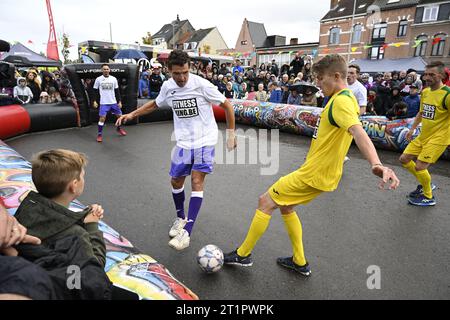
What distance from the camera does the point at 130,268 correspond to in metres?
2.04

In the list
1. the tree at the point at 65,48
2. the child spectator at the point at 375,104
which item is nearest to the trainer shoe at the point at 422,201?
the child spectator at the point at 375,104

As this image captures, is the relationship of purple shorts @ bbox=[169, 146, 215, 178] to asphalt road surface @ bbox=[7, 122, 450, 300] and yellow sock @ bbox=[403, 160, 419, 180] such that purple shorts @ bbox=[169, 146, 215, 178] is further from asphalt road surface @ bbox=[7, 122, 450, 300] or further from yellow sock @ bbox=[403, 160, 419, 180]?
yellow sock @ bbox=[403, 160, 419, 180]

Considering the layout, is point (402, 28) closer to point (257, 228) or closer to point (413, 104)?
point (413, 104)

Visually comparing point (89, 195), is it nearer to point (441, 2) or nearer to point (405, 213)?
point (405, 213)

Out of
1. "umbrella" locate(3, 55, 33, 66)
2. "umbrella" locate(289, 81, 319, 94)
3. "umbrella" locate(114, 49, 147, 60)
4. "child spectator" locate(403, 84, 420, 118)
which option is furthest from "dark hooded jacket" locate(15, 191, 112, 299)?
"umbrella" locate(114, 49, 147, 60)

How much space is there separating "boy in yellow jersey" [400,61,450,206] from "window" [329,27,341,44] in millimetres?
37440

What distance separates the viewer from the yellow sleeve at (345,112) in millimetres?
2100

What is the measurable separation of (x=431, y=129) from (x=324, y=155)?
2.71 meters

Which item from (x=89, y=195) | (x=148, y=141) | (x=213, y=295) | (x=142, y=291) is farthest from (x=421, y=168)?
(x=148, y=141)

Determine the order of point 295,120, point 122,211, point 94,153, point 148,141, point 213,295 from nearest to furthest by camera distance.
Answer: point 213,295 → point 122,211 → point 94,153 → point 148,141 → point 295,120

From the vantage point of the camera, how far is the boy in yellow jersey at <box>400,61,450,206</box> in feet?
13.3

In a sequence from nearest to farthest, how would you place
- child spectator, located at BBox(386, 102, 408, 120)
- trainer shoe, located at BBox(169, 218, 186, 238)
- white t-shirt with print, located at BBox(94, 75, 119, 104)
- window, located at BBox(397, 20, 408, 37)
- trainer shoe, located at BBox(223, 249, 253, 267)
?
1. trainer shoe, located at BBox(223, 249, 253, 267)
2. trainer shoe, located at BBox(169, 218, 186, 238)
3. child spectator, located at BBox(386, 102, 408, 120)
4. white t-shirt with print, located at BBox(94, 75, 119, 104)
5. window, located at BBox(397, 20, 408, 37)
